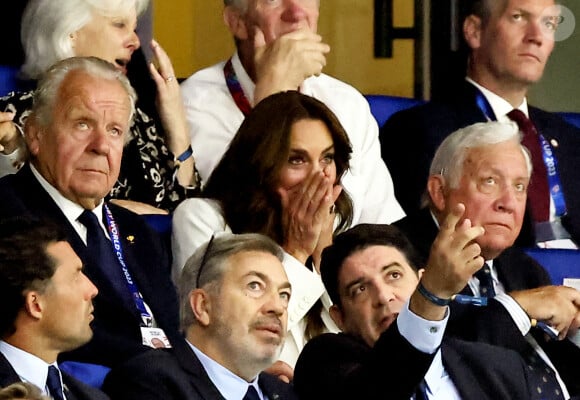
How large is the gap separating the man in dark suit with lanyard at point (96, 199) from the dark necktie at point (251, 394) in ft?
1.06

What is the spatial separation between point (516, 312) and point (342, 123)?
3.13 ft

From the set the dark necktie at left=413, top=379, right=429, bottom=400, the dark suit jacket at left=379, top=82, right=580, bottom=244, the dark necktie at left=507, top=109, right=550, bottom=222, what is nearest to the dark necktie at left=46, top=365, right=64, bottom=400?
the dark necktie at left=413, top=379, right=429, bottom=400

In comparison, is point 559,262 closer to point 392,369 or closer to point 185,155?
point 185,155

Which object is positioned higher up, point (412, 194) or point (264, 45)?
point (264, 45)

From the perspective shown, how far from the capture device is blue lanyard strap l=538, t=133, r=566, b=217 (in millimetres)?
4926

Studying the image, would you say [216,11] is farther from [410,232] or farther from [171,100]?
[410,232]

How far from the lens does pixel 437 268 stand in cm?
322

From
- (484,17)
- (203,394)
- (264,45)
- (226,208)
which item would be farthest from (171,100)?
(203,394)

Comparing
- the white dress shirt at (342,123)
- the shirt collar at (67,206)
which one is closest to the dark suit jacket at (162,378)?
the shirt collar at (67,206)

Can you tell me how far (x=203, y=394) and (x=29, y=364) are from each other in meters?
0.36

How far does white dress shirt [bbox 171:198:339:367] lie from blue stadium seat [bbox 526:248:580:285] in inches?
28.9

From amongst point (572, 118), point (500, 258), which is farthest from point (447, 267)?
point (572, 118)

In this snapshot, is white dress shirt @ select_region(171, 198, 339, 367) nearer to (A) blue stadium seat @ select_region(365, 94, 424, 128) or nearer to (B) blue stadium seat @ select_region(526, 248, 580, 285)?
(B) blue stadium seat @ select_region(526, 248, 580, 285)

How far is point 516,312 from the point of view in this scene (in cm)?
400
